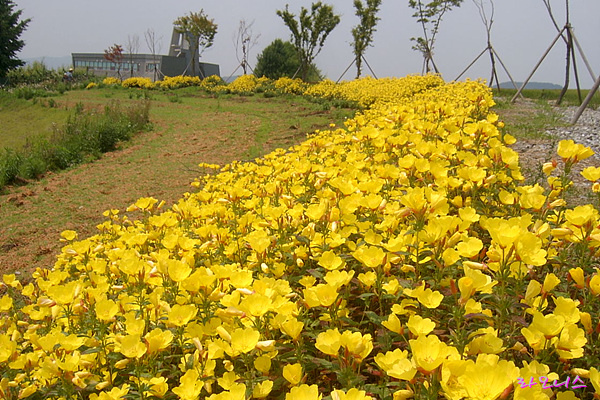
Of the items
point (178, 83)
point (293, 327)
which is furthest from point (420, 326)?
→ point (178, 83)

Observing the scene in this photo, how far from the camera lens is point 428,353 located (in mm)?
969

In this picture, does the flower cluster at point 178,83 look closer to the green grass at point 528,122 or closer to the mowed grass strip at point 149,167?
the mowed grass strip at point 149,167

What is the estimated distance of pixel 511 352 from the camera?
4.24 ft

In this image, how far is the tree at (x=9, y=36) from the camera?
29.2 metres

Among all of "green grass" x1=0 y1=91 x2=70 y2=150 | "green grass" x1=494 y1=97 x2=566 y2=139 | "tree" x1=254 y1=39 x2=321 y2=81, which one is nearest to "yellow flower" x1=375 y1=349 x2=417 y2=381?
"green grass" x1=494 y1=97 x2=566 y2=139

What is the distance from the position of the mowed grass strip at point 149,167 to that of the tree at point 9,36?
20407mm

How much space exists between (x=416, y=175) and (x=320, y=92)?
14064 mm

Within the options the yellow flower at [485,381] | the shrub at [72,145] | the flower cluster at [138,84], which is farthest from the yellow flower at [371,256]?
the flower cluster at [138,84]

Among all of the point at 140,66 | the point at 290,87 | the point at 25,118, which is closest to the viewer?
the point at 25,118

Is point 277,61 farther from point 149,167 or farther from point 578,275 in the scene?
point 578,275

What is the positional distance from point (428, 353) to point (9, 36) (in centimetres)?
3775

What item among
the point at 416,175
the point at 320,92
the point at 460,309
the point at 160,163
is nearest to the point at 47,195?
the point at 160,163

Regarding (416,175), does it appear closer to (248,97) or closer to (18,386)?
(18,386)

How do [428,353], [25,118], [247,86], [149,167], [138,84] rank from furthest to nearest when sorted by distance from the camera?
[138,84] → [247,86] → [25,118] → [149,167] → [428,353]
